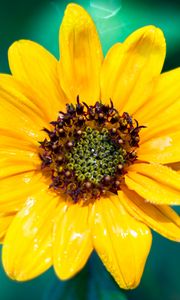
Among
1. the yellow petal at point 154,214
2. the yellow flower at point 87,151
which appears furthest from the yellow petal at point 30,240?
the yellow petal at point 154,214

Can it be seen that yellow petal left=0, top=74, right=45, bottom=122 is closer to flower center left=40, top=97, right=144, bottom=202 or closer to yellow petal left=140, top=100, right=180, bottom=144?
flower center left=40, top=97, right=144, bottom=202

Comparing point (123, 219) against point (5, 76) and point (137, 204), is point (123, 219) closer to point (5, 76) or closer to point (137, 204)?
point (137, 204)

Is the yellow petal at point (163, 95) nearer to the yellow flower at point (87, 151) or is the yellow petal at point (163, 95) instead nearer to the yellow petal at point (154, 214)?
the yellow flower at point (87, 151)

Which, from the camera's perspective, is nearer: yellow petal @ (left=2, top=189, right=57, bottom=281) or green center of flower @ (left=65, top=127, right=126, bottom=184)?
yellow petal @ (left=2, top=189, right=57, bottom=281)

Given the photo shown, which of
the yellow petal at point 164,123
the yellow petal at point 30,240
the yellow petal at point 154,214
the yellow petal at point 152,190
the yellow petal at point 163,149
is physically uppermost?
the yellow petal at point 164,123

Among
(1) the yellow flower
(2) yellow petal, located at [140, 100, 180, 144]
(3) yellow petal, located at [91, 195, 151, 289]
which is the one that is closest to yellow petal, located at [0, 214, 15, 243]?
(1) the yellow flower

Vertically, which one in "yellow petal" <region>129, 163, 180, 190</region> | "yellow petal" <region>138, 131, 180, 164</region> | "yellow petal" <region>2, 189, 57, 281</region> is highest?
"yellow petal" <region>138, 131, 180, 164</region>

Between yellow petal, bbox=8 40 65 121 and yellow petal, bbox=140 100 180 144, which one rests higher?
yellow petal, bbox=8 40 65 121
